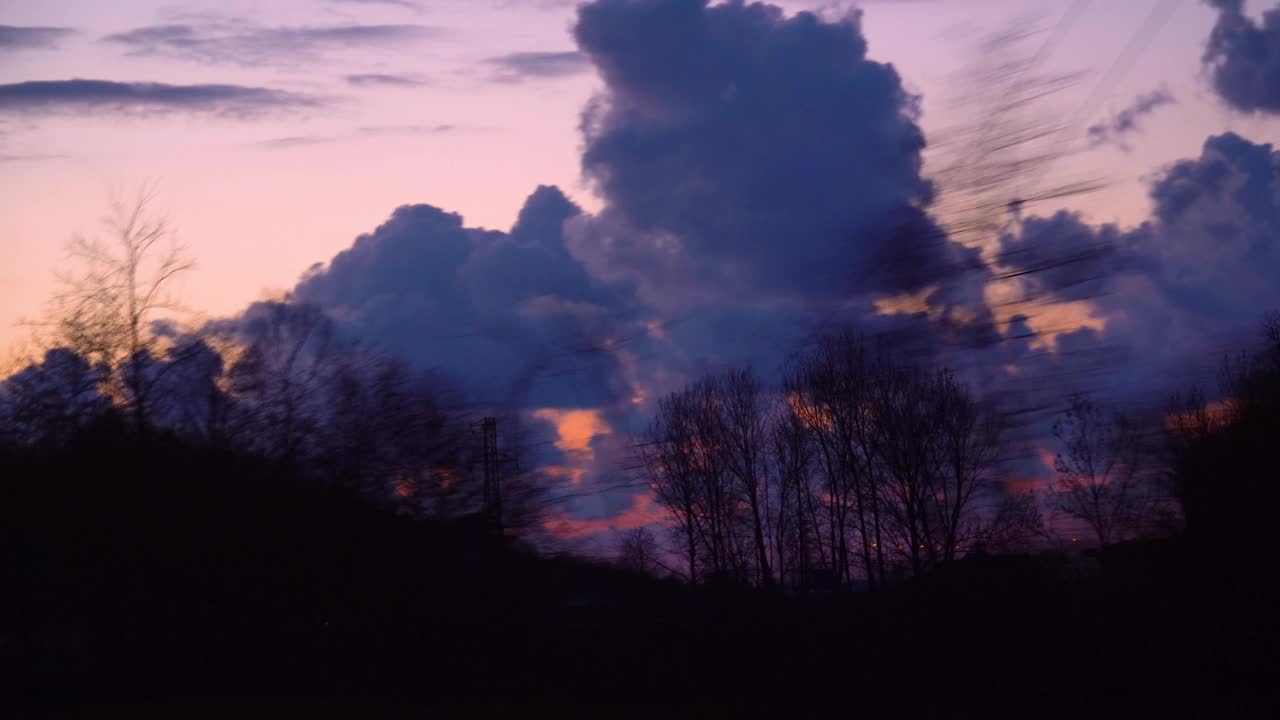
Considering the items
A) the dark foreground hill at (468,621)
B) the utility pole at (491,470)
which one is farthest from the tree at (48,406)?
the utility pole at (491,470)

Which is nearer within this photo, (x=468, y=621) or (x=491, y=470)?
(x=468, y=621)

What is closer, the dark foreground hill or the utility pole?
the dark foreground hill

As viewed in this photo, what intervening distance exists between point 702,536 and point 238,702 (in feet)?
47.6

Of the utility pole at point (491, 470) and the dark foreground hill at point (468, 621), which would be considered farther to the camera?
the utility pole at point (491, 470)

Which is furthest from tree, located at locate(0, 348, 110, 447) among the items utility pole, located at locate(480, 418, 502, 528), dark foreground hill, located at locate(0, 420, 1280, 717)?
utility pole, located at locate(480, 418, 502, 528)

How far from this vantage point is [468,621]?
18047 millimetres

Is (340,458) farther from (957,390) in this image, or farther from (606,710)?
(957,390)

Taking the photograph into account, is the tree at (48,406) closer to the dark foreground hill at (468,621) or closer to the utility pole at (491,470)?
the dark foreground hill at (468,621)

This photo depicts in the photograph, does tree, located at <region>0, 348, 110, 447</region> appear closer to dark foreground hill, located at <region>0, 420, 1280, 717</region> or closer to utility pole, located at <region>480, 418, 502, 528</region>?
dark foreground hill, located at <region>0, 420, 1280, 717</region>

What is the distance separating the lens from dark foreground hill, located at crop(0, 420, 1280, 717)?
1104 cm

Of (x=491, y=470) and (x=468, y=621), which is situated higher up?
(x=491, y=470)

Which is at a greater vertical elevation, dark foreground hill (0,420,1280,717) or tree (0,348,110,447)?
tree (0,348,110,447)

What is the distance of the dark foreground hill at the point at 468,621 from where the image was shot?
11039mm

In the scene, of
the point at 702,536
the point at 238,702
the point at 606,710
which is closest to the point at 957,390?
the point at 606,710
